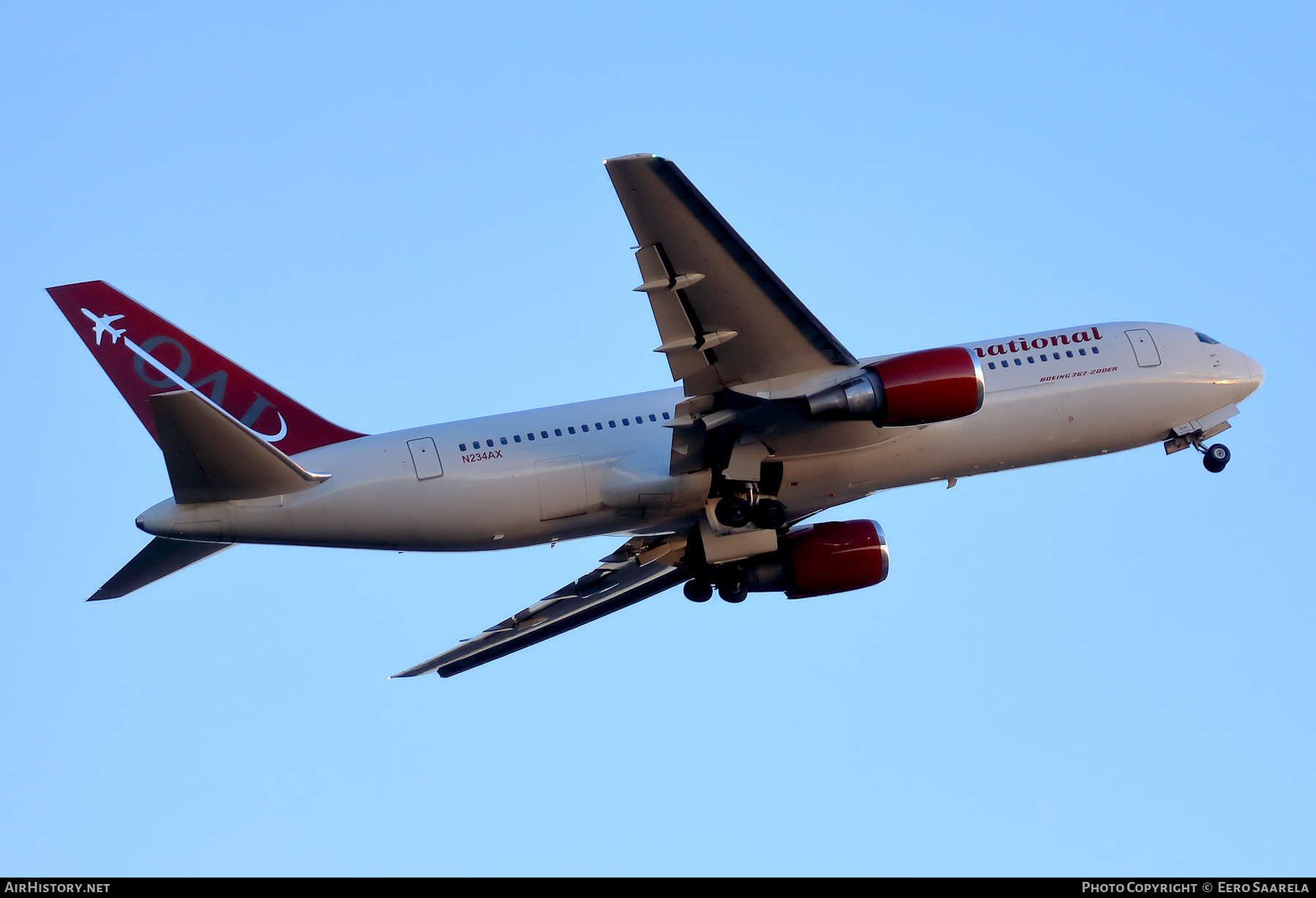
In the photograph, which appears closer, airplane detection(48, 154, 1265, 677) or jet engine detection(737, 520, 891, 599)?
airplane detection(48, 154, 1265, 677)

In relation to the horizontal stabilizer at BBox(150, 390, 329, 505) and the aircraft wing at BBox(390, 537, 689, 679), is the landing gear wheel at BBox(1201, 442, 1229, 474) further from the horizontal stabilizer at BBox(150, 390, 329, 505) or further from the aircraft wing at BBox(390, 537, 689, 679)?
the horizontal stabilizer at BBox(150, 390, 329, 505)

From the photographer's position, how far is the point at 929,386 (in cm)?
2680

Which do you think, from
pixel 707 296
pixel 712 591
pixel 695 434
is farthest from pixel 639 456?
pixel 712 591

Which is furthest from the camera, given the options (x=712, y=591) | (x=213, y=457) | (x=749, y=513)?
(x=712, y=591)

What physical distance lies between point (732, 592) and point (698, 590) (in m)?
0.83

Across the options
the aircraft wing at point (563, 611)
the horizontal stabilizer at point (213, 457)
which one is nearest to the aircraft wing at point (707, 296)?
the horizontal stabilizer at point (213, 457)

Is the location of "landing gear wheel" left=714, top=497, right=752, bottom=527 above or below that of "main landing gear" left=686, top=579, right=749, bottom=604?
above

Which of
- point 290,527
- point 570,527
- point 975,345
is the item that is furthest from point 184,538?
point 975,345

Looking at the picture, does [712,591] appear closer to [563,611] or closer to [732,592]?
[732,592]

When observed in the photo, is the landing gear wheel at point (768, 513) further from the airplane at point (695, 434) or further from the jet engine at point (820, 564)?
the jet engine at point (820, 564)

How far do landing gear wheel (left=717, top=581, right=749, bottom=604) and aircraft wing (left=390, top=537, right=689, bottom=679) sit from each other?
6.52ft

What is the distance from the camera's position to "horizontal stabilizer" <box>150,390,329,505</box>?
925 inches

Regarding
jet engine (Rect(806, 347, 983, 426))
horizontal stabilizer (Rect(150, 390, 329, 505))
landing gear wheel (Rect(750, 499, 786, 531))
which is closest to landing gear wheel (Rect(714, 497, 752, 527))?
landing gear wheel (Rect(750, 499, 786, 531))
